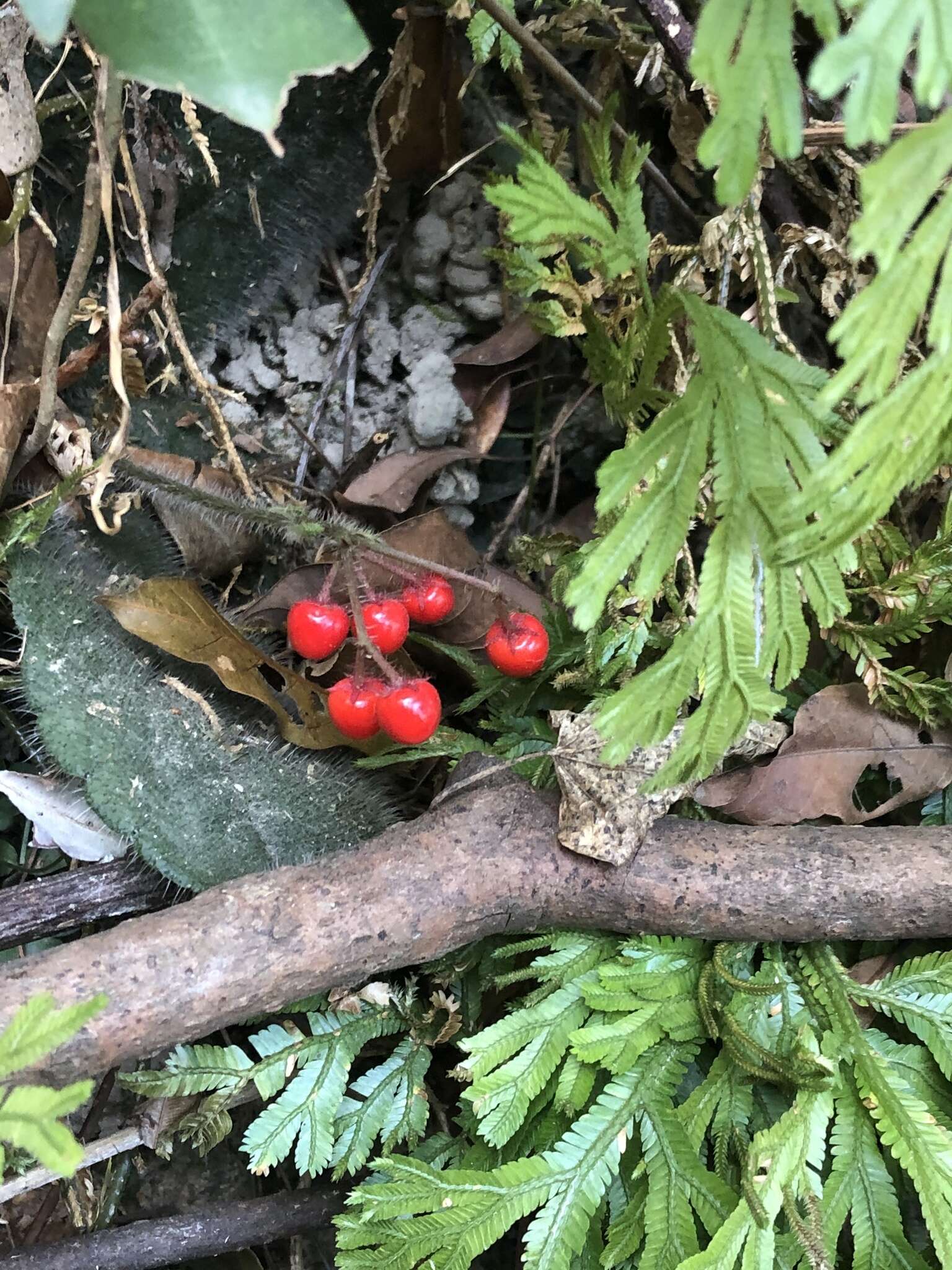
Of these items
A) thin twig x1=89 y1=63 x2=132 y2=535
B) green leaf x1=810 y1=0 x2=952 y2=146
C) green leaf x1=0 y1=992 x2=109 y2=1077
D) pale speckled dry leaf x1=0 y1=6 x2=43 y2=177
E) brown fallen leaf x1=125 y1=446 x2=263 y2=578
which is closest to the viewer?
green leaf x1=810 y1=0 x2=952 y2=146

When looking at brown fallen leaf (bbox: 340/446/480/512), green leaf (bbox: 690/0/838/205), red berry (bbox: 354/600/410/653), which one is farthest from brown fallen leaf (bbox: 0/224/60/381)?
green leaf (bbox: 690/0/838/205)

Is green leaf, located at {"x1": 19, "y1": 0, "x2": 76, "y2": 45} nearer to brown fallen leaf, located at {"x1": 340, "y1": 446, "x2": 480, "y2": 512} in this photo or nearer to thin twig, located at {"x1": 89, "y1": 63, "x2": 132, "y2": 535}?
thin twig, located at {"x1": 89, "y1": 63, "x2": 132, "y2": 535}

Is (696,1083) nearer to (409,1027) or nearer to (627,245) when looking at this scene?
(409,1027)

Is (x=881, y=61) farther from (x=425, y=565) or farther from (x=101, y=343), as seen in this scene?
(x=101, y=343)

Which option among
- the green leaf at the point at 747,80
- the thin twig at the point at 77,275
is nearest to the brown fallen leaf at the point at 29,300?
the thin twig at the point at 77,275

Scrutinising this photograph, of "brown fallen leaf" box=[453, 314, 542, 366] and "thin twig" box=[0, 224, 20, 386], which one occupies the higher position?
"thin twig" box=[0, 224, 20, 386]

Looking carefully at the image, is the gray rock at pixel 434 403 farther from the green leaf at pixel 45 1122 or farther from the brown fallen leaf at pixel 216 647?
the green leaf at pixel 45 1122

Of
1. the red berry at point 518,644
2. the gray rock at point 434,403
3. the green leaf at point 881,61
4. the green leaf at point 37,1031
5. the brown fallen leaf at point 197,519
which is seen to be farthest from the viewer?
the gray rock at point 434,403
